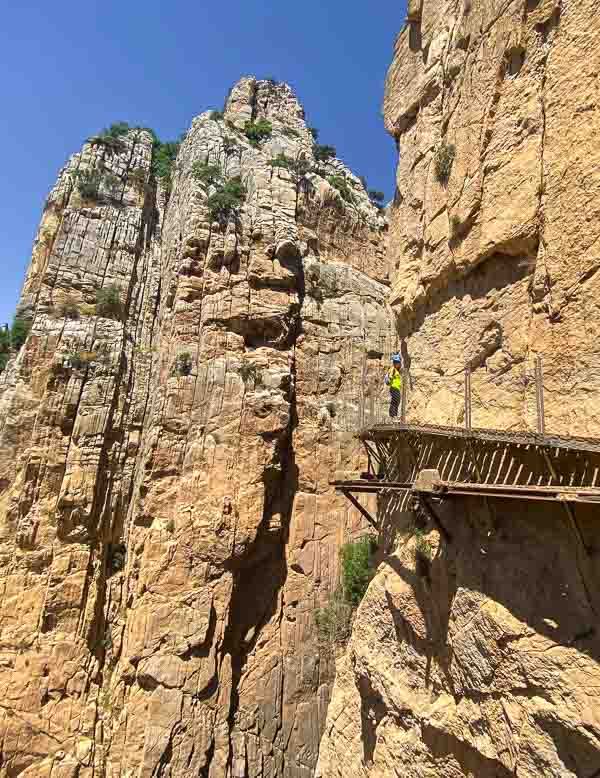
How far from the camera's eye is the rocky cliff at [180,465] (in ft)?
54.1

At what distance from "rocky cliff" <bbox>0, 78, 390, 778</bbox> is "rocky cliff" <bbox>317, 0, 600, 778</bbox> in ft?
21.9

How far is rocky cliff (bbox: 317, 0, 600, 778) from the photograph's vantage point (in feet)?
19.5

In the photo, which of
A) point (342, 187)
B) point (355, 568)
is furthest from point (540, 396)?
point (342, 187)

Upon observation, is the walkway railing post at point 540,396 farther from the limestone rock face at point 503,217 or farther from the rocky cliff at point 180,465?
the rocky cliff at point 180,465

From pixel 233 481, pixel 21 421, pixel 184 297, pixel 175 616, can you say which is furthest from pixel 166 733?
pixel 184 297

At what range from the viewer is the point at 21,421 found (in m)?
19.5

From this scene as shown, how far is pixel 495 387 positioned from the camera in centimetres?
795

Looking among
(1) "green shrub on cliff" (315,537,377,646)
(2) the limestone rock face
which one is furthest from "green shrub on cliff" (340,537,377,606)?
(2) the limestone rock face

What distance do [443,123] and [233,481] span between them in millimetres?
12871

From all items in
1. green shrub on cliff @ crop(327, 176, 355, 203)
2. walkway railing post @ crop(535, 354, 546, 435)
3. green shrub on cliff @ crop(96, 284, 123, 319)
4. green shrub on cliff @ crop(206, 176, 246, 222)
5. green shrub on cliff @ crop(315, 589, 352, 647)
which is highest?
green shrub on cliff @ crop(327, 176, 355, 203)

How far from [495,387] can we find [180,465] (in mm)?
13509

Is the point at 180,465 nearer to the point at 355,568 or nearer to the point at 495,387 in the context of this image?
Answer: the point at 355,568

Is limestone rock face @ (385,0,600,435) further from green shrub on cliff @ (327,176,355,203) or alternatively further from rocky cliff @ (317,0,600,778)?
green shrub on cliff @ (327,176,355,203)

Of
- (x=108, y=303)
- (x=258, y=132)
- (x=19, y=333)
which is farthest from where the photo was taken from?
(x=258, y=132)
